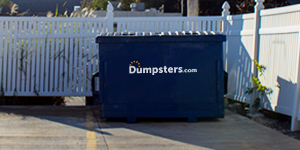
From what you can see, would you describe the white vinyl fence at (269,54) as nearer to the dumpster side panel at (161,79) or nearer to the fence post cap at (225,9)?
the fence post cap at (225,9)

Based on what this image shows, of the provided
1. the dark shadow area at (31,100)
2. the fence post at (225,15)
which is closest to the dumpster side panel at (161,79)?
the fence post at (225,15)

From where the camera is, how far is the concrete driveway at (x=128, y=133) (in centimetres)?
505

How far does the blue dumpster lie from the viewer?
21.4 feet

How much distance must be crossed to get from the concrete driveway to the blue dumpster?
0.93ft

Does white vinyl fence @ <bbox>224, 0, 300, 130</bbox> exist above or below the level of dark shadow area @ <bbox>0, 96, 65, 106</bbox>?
above

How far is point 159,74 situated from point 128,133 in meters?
1.33

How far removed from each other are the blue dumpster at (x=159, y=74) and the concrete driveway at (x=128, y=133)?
0.28 m

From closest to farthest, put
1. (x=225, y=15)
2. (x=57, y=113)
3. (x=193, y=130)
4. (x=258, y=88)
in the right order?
(x=193, y=130)
(x=258, y=88)
(x=57, y=113)
(x=225, y=15)

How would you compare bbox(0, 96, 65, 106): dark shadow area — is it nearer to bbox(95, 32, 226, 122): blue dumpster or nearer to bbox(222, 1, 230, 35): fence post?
bbox(95, 32, 226, 122): blue dumpster

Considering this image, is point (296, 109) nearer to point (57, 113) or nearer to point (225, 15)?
point (225, 15)

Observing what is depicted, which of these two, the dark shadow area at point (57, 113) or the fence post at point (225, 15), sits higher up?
the fence post at point (225, 15)

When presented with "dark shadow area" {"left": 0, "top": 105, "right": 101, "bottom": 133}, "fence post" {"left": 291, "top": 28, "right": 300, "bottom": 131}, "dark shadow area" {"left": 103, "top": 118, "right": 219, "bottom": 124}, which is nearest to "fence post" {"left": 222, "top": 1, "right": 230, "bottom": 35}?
"dark shadow area" {"left": 103, "top": 118, "right": 219, "bottom": 124}

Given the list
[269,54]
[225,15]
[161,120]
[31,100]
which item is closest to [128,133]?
[161,120]

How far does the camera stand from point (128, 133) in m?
5.74
